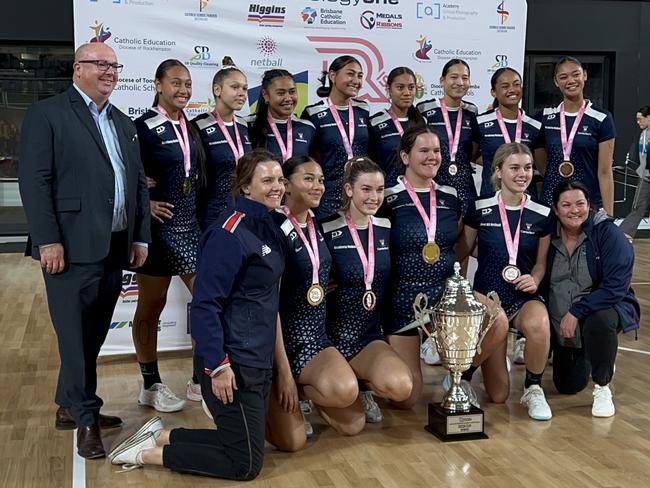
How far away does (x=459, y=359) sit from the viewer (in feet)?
12.5

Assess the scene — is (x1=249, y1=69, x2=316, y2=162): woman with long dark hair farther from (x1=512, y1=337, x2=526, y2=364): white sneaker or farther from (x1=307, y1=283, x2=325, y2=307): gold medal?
(x1=512, y1=337, x2=526, y2=364): white sneaker

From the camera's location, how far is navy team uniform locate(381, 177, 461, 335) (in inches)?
161

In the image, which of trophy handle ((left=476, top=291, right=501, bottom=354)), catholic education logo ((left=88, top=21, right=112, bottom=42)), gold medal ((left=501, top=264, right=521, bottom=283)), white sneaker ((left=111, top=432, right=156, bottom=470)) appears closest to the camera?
white sneaker ((left=111, top=432, right=156, bottom=470))

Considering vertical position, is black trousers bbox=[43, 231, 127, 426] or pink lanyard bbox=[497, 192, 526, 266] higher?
pink lanyard bbox=[497, 192, 526, 266]

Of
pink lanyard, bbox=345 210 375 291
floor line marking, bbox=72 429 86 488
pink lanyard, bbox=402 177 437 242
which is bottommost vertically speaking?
floor line marking, bbox=72 429 86 488

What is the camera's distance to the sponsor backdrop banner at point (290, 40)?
5172 millimetres

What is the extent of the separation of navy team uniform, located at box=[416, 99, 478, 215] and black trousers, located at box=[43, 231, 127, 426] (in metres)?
2.01

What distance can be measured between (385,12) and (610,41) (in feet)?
20.8

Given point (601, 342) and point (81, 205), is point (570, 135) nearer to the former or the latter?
point (601, 342)

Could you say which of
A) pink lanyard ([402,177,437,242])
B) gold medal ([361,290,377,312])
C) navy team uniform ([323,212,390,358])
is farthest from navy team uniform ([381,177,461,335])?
gold medal ([361,290,377,312])

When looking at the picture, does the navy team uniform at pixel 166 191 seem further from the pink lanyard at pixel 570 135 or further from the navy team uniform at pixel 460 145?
the pink lanyard at pixel 570 135

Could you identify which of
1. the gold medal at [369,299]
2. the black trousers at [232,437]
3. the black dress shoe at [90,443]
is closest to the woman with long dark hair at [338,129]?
the gold medal at [369,299]

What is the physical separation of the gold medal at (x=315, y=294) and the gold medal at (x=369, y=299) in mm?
265

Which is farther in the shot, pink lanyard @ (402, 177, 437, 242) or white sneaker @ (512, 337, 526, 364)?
white sneaker @ (512, 337, 526, 364)
